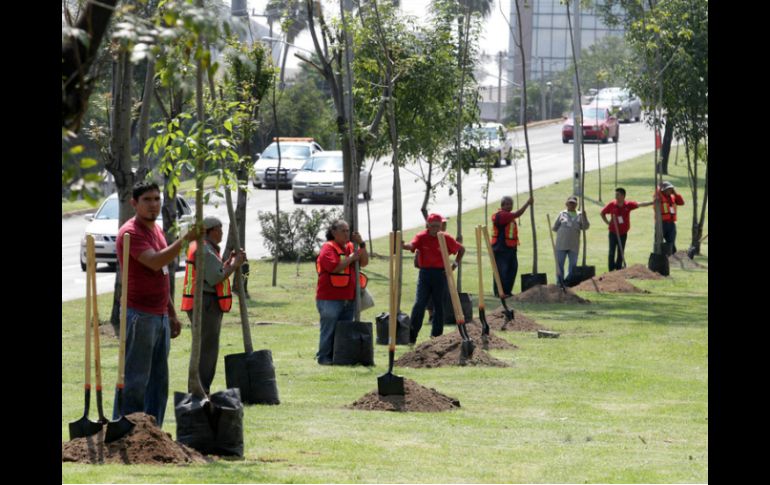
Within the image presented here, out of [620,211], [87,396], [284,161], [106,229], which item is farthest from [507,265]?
[284,161]

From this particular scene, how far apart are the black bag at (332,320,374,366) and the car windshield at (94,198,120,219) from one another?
1462 centimetres

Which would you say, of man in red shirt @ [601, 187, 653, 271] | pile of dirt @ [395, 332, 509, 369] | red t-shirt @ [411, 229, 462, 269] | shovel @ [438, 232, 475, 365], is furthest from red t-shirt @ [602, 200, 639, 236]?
shovel @ [438, 232, 475, 365]

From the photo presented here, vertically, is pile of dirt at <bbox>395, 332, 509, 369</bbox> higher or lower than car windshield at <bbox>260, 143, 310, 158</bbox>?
lower

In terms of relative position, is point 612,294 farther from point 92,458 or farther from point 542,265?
point 92,458

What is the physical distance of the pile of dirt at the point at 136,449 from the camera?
8.77 meters

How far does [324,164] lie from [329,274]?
3064 centimetres

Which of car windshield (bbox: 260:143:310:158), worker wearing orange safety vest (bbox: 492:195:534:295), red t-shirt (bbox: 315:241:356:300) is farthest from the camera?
car windshield (bbox: 260:143:310:158)

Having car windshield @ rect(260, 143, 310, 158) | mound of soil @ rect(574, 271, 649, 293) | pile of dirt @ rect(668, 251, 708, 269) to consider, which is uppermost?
car windshield @ rect(260, 143, 310, 158)

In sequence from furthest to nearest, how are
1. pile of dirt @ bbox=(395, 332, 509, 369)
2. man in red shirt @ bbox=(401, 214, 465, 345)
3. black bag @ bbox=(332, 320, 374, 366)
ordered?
man in red shirt @ bbox=(401, 214, 465, 345) < pile of dirt @ bbox=(395, 332, 509, 369) < black bag @ bbox=(332, 320, 374, 366)

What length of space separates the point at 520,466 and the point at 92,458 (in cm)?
272

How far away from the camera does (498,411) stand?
12047mm

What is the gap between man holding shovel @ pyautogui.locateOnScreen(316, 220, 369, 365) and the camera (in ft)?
47.7

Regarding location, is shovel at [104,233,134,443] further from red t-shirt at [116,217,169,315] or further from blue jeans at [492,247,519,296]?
blue jeans at [492,247,519,296]
